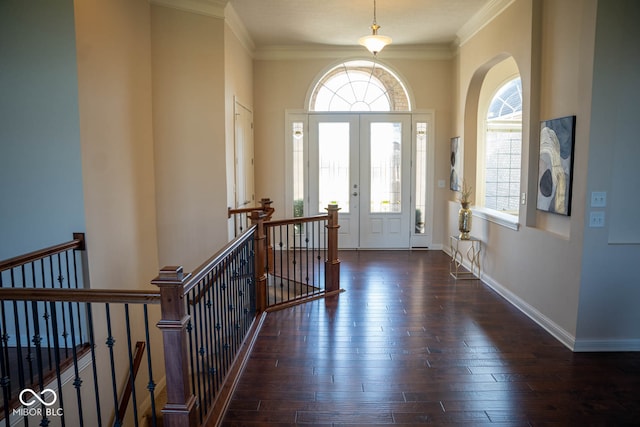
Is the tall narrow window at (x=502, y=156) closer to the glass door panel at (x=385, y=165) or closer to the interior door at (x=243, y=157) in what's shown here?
the glass door panel at (x=385, y=165)

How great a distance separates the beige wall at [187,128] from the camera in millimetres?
5227

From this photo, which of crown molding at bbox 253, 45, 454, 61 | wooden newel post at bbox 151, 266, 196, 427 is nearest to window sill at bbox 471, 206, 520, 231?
crown molding at bbox 253, 45, 454, 61

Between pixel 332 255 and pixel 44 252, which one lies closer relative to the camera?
pixel 44 252

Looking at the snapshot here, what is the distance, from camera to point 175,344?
208cm

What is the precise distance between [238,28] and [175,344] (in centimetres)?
512

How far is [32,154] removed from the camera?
375 cm

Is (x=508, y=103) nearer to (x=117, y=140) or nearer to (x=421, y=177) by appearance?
(x=421, y=177)

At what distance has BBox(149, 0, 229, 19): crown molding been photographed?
5120mm

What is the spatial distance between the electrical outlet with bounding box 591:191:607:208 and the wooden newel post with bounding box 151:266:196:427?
3.12 metres

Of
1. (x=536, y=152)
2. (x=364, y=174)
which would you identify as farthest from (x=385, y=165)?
(x=536, y=152)

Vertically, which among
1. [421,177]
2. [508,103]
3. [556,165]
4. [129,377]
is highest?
[508,103]

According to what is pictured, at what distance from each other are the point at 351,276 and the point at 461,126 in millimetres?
2943

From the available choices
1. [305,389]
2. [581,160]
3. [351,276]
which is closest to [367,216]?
[351,276]
